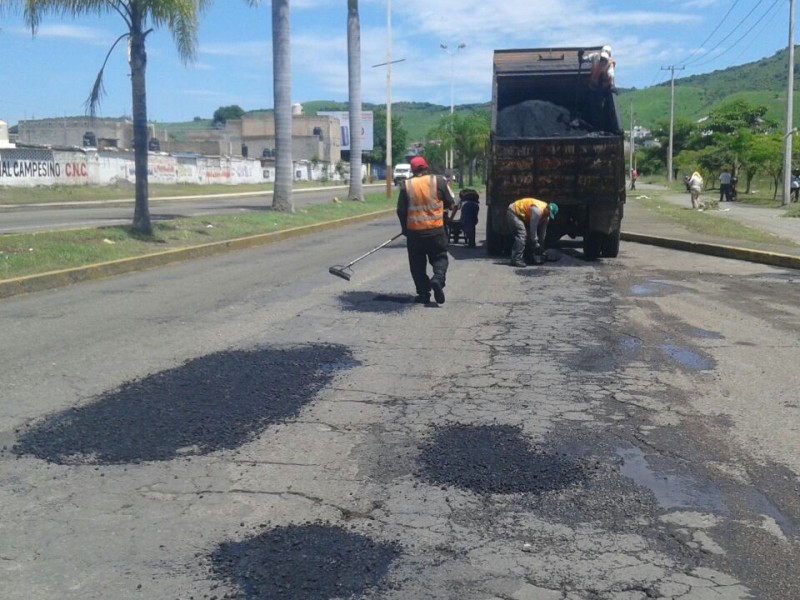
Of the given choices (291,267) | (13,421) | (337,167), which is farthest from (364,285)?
(337,167)

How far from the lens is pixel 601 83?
15.0m

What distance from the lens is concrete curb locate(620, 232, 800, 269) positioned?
14.5 metres

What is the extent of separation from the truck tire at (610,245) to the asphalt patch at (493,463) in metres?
10.5

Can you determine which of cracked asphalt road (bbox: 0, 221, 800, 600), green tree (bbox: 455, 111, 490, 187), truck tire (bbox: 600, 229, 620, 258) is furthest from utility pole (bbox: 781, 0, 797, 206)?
green tree (bbox: 455, 111, 490, 187)

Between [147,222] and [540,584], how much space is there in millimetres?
15148

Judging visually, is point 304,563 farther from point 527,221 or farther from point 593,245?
point 593,245

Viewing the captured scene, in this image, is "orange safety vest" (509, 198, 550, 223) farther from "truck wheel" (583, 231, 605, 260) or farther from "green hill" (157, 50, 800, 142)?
"green hill" (157, 50, 800, 142)

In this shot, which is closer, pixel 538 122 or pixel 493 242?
pixel 538 122

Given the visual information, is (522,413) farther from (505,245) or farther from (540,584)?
(505,245)

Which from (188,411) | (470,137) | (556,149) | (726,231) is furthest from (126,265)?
(470,137)

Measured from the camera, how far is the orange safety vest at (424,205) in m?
9.80

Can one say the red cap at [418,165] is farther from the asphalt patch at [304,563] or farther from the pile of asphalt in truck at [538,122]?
the asphalt patch at [304,563]

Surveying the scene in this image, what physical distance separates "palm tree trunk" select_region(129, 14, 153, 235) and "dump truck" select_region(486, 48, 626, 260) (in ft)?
21.4

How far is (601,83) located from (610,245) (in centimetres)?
271
